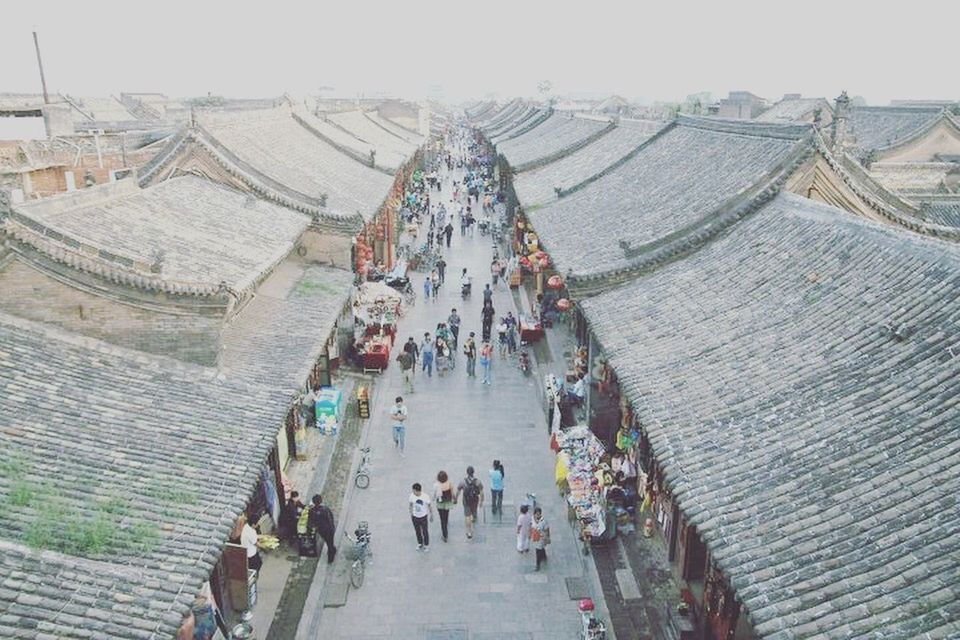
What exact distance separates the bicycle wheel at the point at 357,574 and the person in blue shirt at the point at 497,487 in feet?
12.3

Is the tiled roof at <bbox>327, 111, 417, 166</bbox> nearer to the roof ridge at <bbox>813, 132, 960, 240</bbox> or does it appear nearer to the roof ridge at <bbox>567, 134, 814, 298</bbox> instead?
the roof ridge at <bbox>567, 134, 814, 298</bbox>

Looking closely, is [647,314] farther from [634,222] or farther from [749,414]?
[634,222]

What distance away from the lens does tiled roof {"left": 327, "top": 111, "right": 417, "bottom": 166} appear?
56.8m


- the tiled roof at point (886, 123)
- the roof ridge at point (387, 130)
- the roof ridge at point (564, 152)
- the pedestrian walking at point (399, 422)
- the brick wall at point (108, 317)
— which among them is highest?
the roof ridge at point (387, 130)

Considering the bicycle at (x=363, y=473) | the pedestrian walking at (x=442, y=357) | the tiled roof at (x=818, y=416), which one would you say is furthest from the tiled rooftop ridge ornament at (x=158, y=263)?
the pedestrian walking at (x=442, y=357)

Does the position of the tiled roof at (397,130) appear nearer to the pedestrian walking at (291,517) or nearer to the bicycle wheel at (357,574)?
the pedestrian walking at (291,517)

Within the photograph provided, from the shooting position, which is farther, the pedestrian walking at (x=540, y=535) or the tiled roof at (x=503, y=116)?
the tiled roof at (x=503, y=116)

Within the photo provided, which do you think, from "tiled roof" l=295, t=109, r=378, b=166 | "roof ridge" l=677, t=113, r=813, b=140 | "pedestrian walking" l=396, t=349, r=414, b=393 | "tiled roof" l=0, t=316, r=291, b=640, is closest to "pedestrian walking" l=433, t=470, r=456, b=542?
"tiled roof" l=0, t=316, r=291, b=640

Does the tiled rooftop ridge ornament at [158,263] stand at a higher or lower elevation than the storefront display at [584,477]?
higher

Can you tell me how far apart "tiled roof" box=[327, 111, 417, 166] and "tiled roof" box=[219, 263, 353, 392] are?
28.4 metres

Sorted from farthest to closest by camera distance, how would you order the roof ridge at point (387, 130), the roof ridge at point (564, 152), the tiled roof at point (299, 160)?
1. the roof ridge at point (387, 130)
2. the roof ridge at point (564, 152)
3. the tiled roof at point (299, 160)

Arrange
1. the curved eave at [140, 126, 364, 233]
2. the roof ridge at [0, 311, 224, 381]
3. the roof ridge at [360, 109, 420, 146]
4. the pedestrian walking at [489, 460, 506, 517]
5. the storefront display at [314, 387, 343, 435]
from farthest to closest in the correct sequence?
1. the roof ridge at [360, 109, 420, 146]
2. the curved eave at [140, 126, 364, 233]
3. the storefront display at [314, 387, 343, 435]
4. the pedestrian walking at [489, 460, 506, 517]
5. the roof ridge at [0, 311, 224, 381]

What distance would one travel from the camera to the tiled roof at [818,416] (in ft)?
26.9

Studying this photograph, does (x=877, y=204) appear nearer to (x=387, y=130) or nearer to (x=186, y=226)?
(x=186, y=226)
